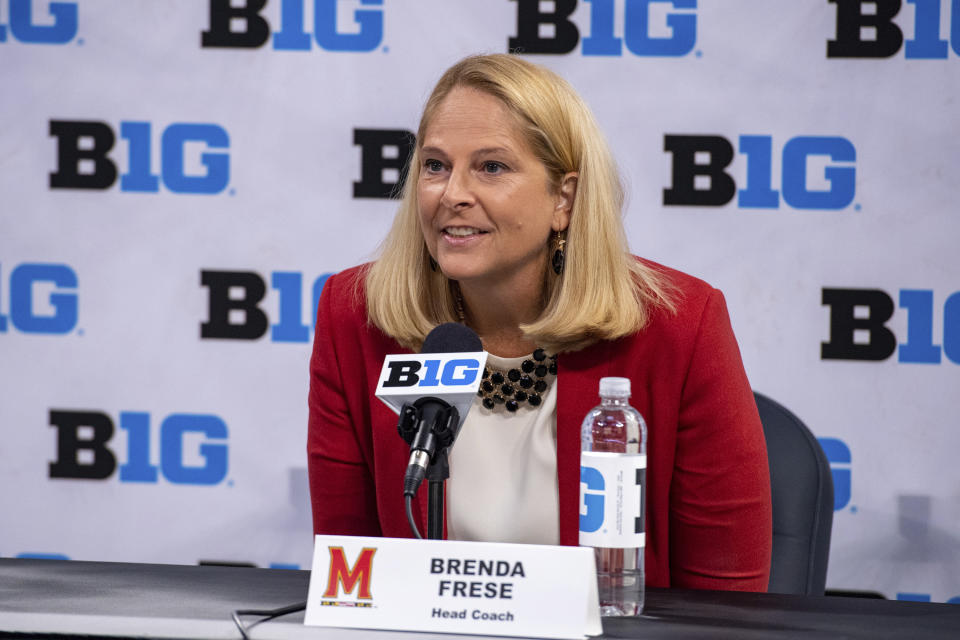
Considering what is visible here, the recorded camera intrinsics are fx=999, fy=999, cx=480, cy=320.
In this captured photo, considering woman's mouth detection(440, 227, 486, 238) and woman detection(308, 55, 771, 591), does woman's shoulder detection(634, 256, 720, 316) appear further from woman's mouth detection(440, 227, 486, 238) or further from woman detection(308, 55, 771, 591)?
woman's mouth detection(440, 227, 486, 238)

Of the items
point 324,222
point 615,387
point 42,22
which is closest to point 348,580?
point 615,387

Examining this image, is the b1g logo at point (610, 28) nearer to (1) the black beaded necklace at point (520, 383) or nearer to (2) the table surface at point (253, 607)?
(1) the black beaded necklace at point (520, 383)

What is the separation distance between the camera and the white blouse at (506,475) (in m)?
1.63

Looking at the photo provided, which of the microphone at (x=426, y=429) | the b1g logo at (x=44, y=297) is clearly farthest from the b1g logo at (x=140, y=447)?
the microphone at (x=426, y=429)

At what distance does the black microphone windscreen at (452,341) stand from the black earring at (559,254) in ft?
1.97

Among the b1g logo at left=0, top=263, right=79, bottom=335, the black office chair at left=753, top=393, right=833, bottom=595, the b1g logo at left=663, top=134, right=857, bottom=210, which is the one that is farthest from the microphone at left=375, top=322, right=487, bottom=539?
the b1g logo at left=0, top=263, right=79, bottom=335

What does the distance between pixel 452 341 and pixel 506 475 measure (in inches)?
23.4

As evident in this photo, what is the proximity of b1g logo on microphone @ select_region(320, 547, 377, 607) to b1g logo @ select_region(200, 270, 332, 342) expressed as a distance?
188 centimetres

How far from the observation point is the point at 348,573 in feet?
3.42

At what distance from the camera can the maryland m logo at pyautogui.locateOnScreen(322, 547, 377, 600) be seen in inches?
40.7

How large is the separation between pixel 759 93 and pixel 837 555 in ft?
4.20

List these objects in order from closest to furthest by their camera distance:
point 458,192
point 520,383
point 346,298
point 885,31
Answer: point 458,192
point 520,383
point 346,298
point 885,31

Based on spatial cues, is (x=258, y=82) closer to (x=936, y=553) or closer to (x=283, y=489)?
(x=283, y=489)

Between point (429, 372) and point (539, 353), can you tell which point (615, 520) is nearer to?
point (429, 372)
